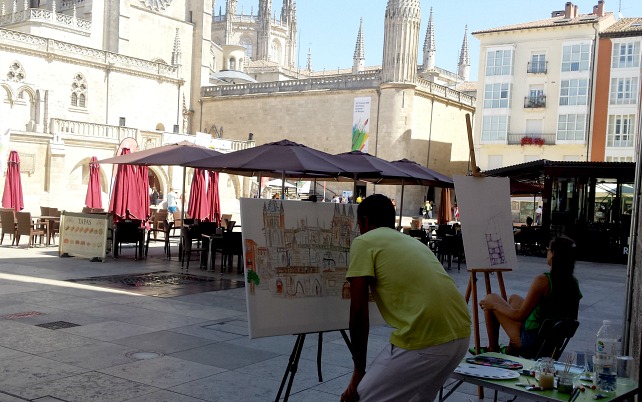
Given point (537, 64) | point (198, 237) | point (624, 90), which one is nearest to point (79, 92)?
point (198, 237)

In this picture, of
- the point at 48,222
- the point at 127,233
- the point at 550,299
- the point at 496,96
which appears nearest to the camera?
the point at 550,299

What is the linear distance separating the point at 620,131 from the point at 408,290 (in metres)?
35.7

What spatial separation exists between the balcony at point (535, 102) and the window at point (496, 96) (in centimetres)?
119

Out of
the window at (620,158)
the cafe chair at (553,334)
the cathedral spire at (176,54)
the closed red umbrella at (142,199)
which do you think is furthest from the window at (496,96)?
the cafe chair at (553,334)

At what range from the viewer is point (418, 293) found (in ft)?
10.3

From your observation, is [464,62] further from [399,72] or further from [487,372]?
[487,372]

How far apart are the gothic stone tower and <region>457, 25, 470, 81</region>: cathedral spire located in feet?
122

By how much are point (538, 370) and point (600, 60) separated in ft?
117

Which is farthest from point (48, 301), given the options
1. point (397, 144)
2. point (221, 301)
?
point (397, 144)

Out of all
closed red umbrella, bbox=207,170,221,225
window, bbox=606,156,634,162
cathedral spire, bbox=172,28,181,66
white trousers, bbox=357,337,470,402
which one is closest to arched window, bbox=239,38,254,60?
cathedral spire, bbox=172,28,181,66

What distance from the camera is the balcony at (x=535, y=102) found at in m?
37.8

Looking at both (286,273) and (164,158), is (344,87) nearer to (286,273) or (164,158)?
(164,158)

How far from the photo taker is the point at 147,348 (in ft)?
20.8

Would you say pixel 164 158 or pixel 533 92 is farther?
pixel 533 92
